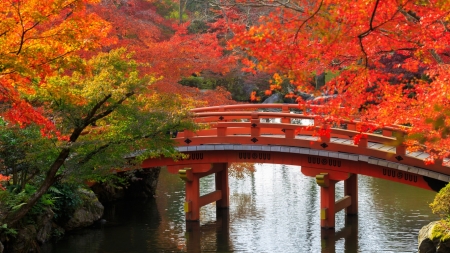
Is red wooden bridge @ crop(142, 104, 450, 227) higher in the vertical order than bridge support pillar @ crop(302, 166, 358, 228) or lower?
higher

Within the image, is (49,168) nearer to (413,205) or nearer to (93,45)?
(93,45)

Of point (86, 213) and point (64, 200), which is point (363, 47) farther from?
point (86, 213)

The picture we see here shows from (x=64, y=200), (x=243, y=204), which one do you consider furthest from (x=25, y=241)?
(x=243, y=204)

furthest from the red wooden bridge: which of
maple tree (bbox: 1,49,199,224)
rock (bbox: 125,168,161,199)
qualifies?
rock (bbox: 125,168,161,199)

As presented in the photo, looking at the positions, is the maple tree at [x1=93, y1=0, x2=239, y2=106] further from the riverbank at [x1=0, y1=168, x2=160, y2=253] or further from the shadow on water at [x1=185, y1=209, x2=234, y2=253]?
the shadow on water at [x1=185, y1=209, x2=234, y2=253]

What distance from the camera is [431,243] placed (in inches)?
530

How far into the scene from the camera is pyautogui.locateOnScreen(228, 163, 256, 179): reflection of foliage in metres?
23.1

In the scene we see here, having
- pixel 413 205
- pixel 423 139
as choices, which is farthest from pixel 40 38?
pixel 413 205

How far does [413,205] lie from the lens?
19.8 m

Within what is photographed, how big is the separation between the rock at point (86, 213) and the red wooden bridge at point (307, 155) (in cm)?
183

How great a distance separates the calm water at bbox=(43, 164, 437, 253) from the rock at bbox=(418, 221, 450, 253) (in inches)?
65.8

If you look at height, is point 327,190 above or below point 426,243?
above

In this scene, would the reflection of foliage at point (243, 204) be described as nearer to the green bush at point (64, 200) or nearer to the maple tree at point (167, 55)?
the maple tree at point (167, 55)

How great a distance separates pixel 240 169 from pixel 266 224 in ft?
17.1
